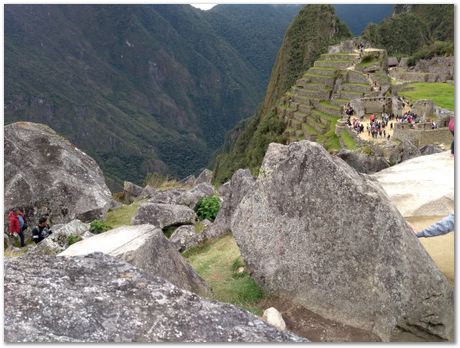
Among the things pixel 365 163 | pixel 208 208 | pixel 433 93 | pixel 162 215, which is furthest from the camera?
pixel 433 93

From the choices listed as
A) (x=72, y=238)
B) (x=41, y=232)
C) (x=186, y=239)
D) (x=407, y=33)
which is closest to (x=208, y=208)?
(x=186, y=239)

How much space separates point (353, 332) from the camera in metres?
6.61

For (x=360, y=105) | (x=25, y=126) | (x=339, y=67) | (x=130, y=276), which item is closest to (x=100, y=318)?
(x=130, y=276)

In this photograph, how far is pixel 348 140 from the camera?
44.7m

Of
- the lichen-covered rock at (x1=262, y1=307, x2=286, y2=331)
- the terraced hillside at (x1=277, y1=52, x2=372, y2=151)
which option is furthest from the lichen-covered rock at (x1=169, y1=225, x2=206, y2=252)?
the terraced hillside at (x1=277, y1=52, x2=372, y2=151)

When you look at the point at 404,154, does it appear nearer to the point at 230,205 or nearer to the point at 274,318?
the point at 230,205

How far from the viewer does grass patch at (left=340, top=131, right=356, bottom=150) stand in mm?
41588

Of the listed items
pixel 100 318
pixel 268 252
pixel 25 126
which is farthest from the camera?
pixel 25 126

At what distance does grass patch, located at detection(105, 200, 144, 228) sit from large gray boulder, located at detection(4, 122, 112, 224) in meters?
0.37

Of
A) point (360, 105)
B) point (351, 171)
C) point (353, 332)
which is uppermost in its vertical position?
point (351, 171)

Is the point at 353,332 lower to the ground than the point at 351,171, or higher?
lower

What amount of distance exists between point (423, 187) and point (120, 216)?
1113 centimetres

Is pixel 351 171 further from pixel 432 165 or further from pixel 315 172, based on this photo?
pixel 432 165

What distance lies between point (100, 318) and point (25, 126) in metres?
15.8
